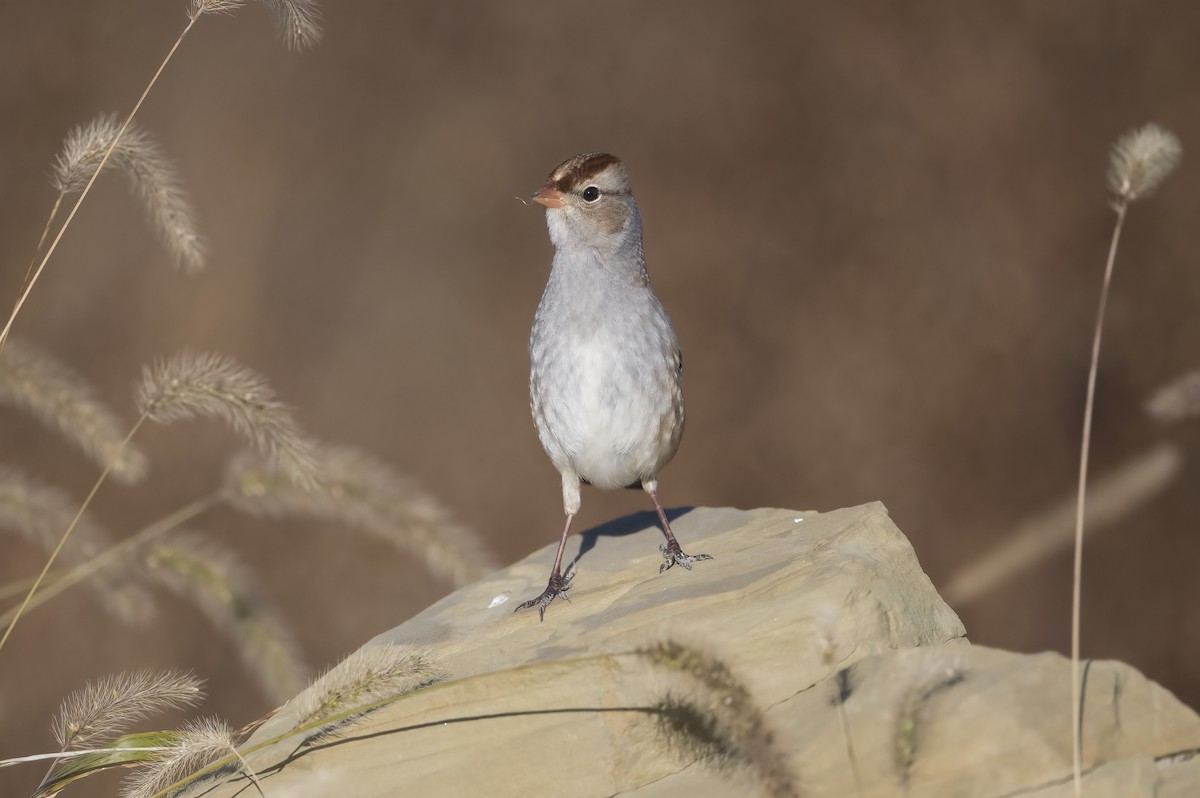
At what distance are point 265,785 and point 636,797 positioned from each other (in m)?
0.86

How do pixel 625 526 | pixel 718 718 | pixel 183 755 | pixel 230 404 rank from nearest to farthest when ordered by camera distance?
1. pixel 718 718
2. pixel 183 755
3. pixel 230 404
4. pixel 625 526

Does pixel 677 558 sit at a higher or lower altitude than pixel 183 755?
higher

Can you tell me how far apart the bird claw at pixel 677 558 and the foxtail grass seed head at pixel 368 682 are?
919 mm

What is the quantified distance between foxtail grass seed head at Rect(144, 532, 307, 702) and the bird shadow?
99 cm

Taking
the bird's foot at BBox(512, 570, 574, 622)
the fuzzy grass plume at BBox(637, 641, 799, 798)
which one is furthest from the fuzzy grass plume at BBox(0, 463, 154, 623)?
the fuzzy grass plume at BBox(637, 641, 799, 798)

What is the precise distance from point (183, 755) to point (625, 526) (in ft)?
6.85

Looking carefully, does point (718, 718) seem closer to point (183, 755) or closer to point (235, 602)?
point (183, 755)

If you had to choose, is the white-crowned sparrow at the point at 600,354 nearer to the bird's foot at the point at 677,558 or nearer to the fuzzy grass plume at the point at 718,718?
the bird's foot at the point at 677,558

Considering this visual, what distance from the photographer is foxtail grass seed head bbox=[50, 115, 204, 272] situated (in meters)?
3.06

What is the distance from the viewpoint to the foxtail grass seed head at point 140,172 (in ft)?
10.0

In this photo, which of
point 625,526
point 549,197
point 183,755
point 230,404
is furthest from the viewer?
point 625,526

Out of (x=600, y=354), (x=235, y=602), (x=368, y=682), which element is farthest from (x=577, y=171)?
(x=368, y=682)

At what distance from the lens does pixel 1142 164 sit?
2.43m

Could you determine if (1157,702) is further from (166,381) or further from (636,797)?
(166,381)
